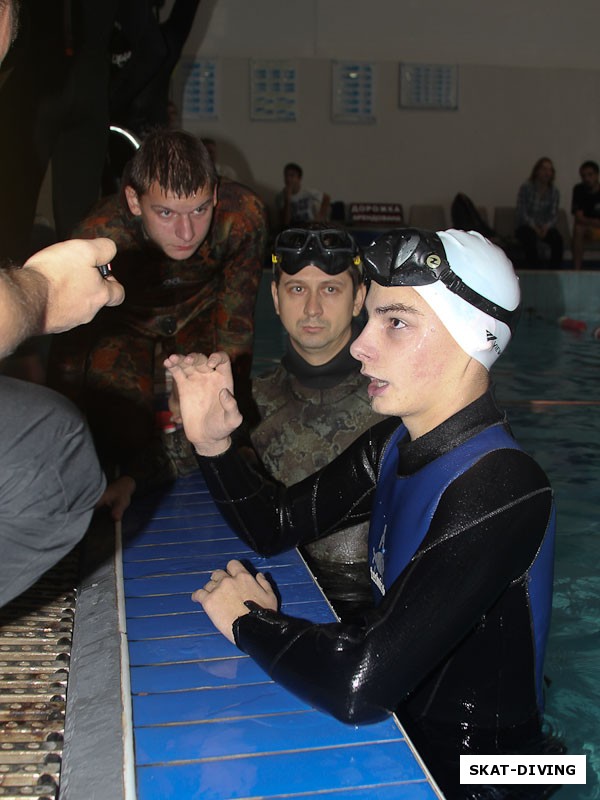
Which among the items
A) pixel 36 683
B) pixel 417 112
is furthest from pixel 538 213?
pixel 36 683

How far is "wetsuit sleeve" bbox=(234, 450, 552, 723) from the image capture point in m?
1.86

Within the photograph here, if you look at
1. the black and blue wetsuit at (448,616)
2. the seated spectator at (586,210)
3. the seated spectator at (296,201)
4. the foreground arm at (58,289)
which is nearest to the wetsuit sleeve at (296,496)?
the black and blue wetsuit at (448,616)

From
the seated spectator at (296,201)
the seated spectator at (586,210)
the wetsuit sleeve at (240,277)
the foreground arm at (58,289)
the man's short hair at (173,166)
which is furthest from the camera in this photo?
the seated spectator at (586,210)

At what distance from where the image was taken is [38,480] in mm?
1769

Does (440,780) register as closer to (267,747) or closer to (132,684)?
(267,747)

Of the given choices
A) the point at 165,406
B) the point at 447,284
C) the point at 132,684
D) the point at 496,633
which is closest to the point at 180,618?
the point at 132,684

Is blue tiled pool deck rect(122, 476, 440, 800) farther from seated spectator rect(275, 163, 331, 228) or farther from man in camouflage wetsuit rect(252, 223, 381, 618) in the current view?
seated spectator rect(275, 163, 331, 228)

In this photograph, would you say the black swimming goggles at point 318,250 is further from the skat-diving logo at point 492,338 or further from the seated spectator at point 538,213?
the seated spectator at point 538,213

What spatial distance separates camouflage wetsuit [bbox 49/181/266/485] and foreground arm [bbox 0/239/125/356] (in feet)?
6.47

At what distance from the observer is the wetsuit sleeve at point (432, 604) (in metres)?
1.86

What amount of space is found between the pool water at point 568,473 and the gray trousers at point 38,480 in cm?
168

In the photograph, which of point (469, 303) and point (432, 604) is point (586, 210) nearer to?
point (469, 303)

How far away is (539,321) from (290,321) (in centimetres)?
1004

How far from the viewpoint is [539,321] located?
42.4 feet
